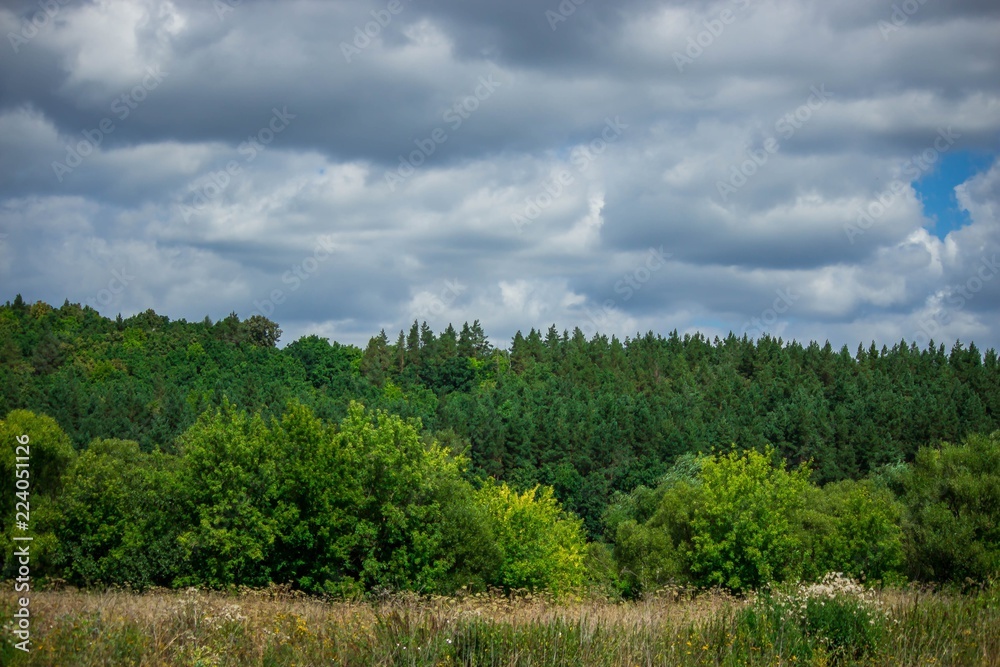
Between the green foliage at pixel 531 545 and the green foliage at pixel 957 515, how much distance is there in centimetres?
1900

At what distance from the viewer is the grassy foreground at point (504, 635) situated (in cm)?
1099

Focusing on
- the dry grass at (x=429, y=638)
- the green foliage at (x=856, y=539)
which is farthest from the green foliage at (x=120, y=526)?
the green foliage at (x=856, y=539)

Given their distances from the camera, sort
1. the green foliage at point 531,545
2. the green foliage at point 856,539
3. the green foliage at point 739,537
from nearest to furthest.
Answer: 1. the green foliage at point 856,539
2. the green foliage at point 739,537
3. the green foliage at point 531,545

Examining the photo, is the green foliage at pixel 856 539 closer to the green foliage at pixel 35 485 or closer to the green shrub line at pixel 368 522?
the green shrub line at pixel 368 522

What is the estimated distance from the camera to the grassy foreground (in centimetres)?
1099

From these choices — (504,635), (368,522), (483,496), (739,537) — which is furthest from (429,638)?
(483,496)

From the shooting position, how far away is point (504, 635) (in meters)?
11.6

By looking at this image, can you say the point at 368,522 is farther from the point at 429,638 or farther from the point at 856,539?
the point at 429,638

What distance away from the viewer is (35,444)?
5159cm

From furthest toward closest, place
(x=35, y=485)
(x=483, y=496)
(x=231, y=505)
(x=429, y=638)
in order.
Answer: (x=483, y=496) → (x=35, y=485) → (x=231, y=505) → (x=429, y=638)

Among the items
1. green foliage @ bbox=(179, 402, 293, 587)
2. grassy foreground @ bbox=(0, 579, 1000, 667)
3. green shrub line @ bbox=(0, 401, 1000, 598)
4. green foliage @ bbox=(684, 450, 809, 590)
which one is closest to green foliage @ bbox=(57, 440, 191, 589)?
green shrub line @ bbox=(0, 401, 1000, 598)

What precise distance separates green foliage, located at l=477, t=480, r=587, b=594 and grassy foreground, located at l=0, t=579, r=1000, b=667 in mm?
35223

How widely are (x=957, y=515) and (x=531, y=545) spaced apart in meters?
25.5

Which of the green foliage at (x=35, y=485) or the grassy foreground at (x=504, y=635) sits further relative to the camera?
the green foliage at (x=35, y=485)
